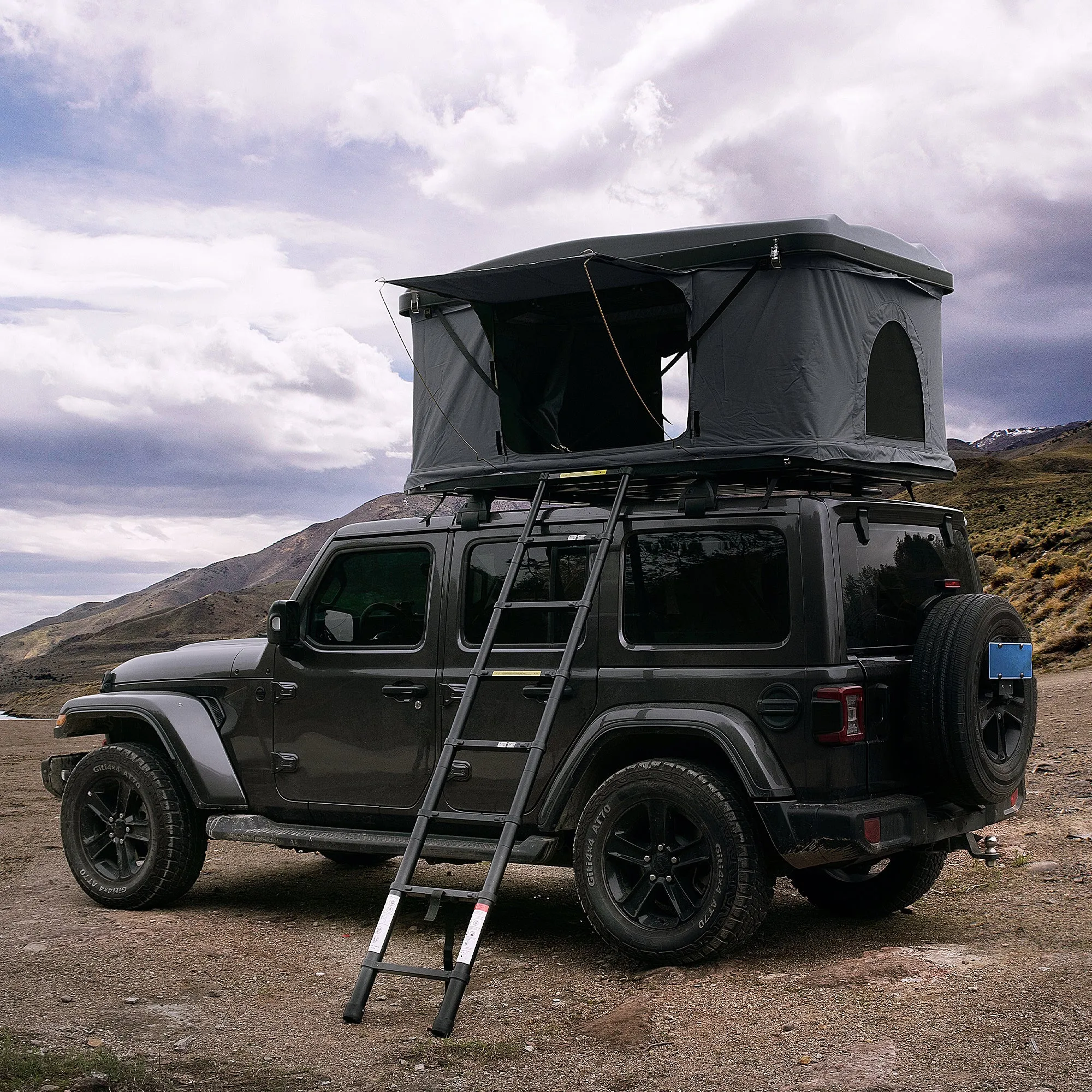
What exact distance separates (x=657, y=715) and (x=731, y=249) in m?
2.32

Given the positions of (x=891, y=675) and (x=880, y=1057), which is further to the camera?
(x=891, y=675)

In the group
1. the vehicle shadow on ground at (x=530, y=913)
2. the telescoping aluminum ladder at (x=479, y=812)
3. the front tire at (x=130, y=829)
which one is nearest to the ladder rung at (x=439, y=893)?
the telescoping aluminum ladder at (x=479, y=812)

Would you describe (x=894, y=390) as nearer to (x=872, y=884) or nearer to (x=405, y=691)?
(x=872, y=884)

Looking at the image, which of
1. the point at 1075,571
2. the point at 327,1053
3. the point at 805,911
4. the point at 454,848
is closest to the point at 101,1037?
the point at 327,1053

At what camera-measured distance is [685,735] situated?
5.93 metres

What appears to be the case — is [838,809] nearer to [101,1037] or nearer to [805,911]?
[805,911]

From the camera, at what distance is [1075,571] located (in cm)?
2767

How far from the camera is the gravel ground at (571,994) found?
458 centimetres

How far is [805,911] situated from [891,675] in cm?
209

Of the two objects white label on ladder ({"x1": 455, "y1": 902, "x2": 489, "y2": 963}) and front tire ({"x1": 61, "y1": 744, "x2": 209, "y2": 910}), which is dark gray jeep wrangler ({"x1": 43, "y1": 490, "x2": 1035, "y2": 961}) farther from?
white label on ladder ({"x1": 455, "y1": 902, "x2": 489, "y2": 963})

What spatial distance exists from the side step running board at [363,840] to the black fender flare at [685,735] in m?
0.15

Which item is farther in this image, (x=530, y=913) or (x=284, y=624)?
(x=530, y=913)

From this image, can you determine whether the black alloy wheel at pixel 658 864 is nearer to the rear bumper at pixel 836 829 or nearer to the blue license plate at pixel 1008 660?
the rear bumper at pixel 836 829

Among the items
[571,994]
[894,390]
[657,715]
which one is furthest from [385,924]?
[894,390]
